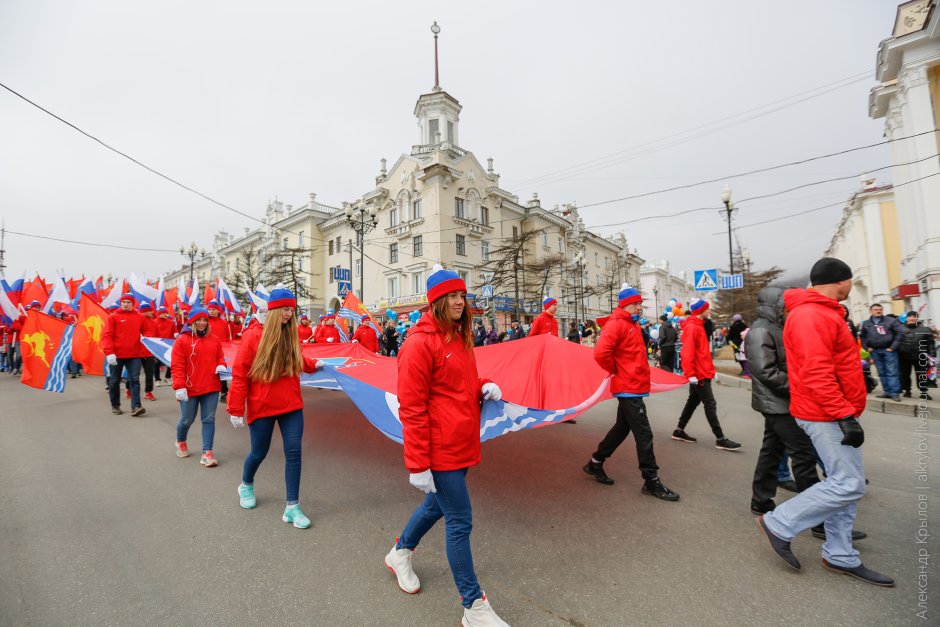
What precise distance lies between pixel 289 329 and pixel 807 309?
4.21m

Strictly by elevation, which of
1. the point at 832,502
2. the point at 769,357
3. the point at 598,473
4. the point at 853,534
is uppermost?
the point at 769,357

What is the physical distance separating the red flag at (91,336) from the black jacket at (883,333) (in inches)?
640

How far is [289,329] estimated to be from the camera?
3.78 metres

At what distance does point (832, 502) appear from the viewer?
2.57 m

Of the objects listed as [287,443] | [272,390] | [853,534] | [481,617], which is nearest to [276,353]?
[272,390]

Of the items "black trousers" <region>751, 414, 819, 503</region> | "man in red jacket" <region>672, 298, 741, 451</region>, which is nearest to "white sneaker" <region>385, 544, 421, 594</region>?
"black trousers" <region>751, 414, 819, 503</region>

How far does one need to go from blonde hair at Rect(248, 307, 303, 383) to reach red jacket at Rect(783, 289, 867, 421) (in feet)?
13.3

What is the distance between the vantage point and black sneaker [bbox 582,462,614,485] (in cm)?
430

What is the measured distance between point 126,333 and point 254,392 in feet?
20.6

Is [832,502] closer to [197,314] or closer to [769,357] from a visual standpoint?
[769,357]

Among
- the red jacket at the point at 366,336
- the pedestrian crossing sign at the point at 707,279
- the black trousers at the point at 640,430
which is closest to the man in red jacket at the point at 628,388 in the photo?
the black trousers at the point at 640,430

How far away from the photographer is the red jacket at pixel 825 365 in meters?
2.63

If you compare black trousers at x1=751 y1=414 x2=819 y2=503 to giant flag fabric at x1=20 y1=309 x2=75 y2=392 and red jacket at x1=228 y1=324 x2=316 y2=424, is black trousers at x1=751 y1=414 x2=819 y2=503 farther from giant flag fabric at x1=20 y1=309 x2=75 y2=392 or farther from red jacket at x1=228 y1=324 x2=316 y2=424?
giant flag fabric at x1=20 y1=309 x2=75 y2=392

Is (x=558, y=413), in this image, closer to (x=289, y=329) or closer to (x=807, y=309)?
(x=807, y=309)
